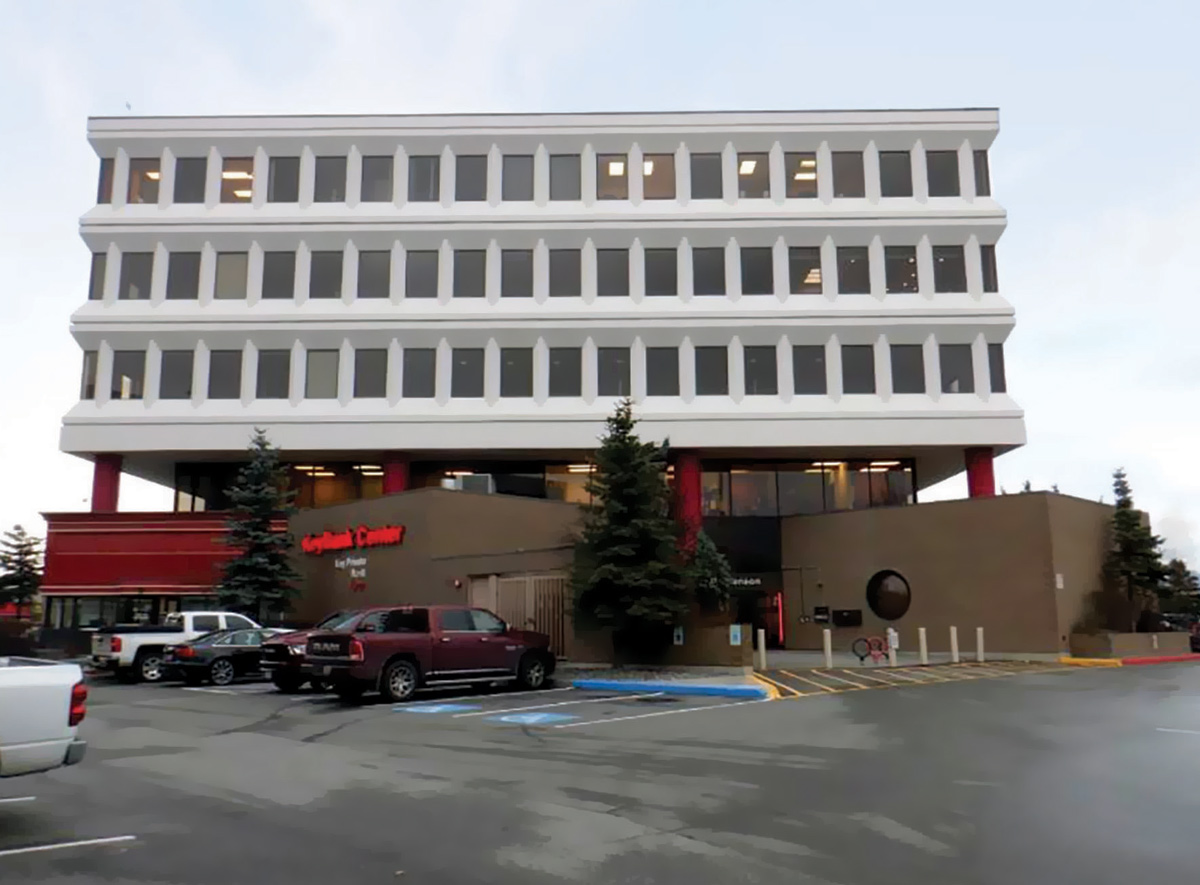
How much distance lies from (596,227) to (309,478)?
1490cm

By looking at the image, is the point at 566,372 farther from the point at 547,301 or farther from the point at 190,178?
the point at 190,178

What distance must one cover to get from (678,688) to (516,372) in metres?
18.5

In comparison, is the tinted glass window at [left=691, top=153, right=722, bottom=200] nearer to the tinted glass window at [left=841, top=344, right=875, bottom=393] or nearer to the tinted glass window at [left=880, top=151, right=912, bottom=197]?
the tinted glass window at [left=880, top=151, right=912, bottom=197]

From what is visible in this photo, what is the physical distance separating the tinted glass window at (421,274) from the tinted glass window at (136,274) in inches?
385

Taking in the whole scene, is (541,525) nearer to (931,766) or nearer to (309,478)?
(309,478)

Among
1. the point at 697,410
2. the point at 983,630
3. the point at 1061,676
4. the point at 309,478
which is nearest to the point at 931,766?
the point at 1061,676

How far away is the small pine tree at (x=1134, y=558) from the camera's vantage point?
29.3 meters

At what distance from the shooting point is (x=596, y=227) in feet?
118

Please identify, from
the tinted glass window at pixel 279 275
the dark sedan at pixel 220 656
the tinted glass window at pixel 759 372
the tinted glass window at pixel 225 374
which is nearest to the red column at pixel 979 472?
Result: the tinted glass window at pixel 759 372

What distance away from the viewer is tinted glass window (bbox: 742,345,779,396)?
117 feet

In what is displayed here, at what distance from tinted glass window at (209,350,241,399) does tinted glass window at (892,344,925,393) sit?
24440 millimetres

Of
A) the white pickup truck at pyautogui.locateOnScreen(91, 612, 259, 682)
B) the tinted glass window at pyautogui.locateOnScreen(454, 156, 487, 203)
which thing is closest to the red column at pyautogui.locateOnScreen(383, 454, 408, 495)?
the tinted glass window at pyautogui.locateOnScreen(454, 156, 487, 203)

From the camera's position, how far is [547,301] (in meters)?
35.8

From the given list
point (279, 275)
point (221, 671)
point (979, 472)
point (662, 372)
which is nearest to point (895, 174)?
point (979, 472)
